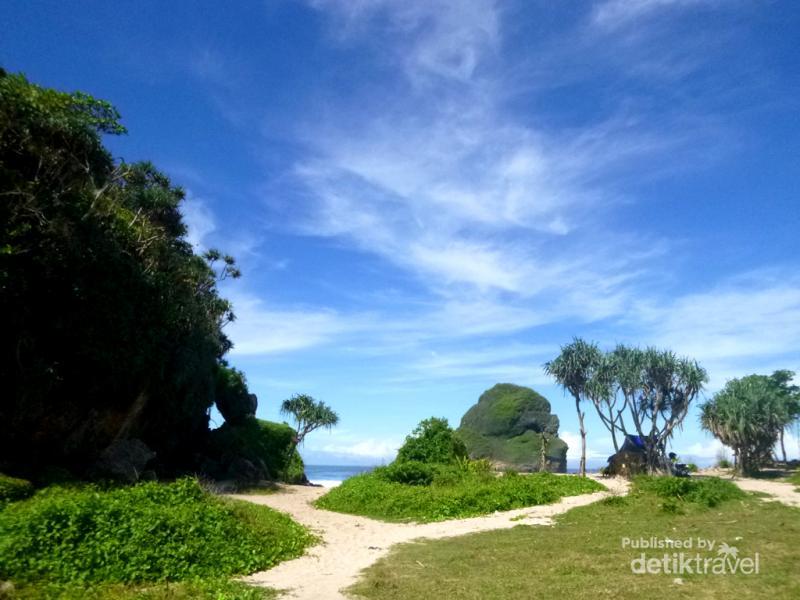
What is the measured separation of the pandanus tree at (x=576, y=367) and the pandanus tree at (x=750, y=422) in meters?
9.23

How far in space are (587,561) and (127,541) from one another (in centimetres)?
862

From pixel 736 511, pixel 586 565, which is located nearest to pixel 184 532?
pixel 586 565

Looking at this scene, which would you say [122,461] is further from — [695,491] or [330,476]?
[330,476]

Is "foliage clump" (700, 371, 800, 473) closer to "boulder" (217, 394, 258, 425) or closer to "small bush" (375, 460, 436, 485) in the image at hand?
"small bush" (375, 460, 436, 485)

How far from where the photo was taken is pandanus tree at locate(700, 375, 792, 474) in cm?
3675

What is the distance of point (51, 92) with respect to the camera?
15984 mm

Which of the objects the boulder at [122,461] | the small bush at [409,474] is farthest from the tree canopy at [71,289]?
the small bush at [409,474]

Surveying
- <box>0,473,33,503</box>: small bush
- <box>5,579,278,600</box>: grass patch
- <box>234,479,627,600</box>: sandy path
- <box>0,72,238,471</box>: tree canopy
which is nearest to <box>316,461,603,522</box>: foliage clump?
<box>234,479,627,600</box>: sandy path

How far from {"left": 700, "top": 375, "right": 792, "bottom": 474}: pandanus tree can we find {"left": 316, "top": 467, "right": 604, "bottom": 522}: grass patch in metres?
18.0

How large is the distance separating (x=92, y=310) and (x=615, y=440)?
117 ft

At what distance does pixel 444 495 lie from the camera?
20.6 metres

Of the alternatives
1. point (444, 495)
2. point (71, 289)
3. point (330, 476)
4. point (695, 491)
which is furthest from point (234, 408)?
point (330, 476)

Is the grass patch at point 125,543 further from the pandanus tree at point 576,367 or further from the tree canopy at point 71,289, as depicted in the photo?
the pandanus tree at point 576,367

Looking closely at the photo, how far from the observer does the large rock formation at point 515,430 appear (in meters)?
54.3
